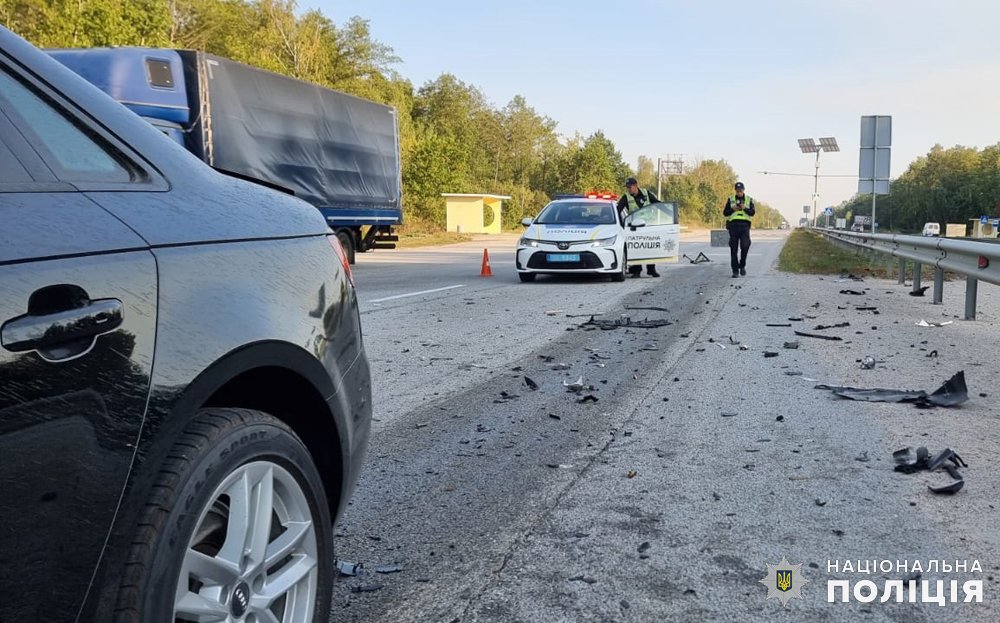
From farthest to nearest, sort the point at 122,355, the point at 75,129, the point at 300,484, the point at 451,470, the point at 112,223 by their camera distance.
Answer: the point at 451,470, the point at 300,484, the point at 75,129, the point at 112,223, the point at 122,355

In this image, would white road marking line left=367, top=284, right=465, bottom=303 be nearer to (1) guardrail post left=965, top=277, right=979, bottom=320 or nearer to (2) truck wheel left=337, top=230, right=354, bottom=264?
(2) truck wheel left=337, top=230, right=354, bottom=264

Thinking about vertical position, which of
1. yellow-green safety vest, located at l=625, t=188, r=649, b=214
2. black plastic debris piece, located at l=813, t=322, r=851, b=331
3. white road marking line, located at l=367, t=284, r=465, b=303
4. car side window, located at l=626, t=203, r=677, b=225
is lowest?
black plastic debris piece, located at l=813, t=322, r=851, b=331

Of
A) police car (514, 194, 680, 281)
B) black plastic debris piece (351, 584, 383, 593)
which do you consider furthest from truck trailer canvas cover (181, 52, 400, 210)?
black plastic debris piece (351, 584, 383, 593)

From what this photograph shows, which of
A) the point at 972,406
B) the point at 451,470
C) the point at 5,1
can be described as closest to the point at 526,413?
the point at 451,470

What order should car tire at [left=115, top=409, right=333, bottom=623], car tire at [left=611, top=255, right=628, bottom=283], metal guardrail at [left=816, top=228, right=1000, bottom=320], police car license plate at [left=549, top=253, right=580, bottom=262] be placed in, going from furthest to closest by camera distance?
1. car tire at [left=611, top=255, right=628, bottom=283]
2. police car license plate at [left=549, top=253, right=580, bottom=262]
3. metal guardrail at [left=816, top=228, right=1000, bottom=320]
4. car tire at [left=115, top=409, right=333, bottom=623]

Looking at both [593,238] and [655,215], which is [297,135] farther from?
[655,215]

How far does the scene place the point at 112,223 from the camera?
1822 millimetres

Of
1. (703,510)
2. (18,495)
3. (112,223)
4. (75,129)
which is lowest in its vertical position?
(703,510)

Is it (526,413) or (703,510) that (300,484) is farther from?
(526,413)

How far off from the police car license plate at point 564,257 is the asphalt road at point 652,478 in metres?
6.29

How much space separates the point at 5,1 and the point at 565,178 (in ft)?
202

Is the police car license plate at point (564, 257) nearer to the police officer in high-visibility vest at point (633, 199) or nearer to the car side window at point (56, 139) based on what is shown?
the police officer in high-visibility vest at point (633, 199)

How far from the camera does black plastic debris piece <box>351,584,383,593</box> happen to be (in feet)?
9.41

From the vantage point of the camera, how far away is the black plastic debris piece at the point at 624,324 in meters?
9.30
